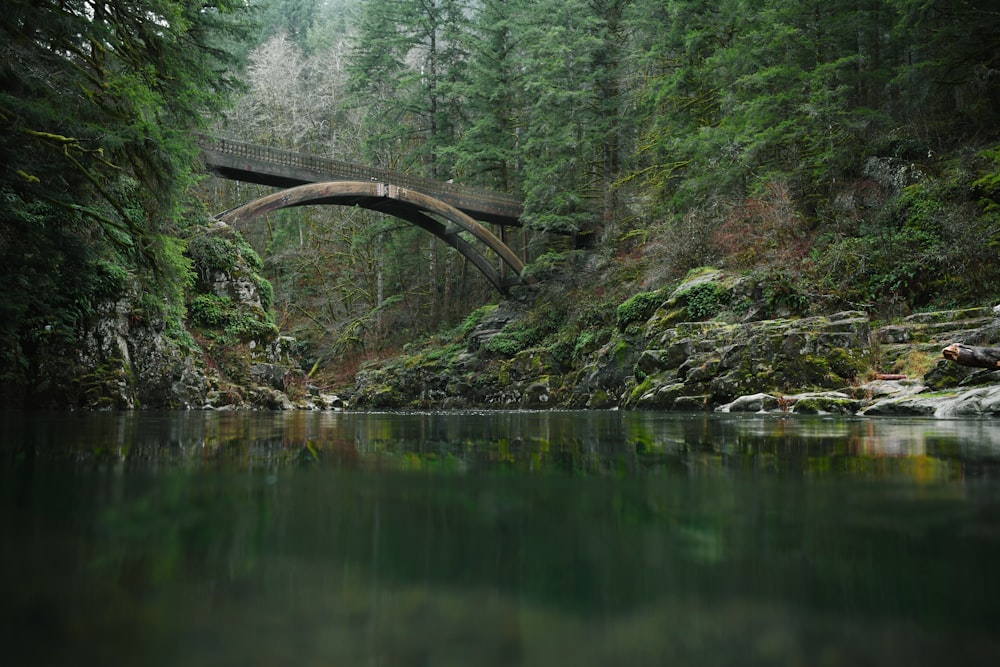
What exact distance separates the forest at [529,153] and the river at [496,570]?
6.52 meters

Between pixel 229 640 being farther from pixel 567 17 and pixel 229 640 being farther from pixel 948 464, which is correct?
pixel 567 17

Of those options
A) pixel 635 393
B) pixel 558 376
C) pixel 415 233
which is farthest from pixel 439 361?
pixel 635 393

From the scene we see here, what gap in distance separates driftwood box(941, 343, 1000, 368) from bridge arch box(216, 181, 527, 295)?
17143 mm

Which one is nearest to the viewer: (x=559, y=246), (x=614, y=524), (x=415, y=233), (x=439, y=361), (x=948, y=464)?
(x=614, y=524)

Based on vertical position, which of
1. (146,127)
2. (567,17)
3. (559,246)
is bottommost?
(146,127)

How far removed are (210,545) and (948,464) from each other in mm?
2325

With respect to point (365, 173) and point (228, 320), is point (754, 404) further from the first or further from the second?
point (365, 173)

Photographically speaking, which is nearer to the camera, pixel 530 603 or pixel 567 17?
pixel 530 603

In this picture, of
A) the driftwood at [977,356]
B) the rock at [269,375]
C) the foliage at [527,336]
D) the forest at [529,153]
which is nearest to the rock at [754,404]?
the driftwood at [977,356]

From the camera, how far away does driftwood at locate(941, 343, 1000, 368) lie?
705 cm

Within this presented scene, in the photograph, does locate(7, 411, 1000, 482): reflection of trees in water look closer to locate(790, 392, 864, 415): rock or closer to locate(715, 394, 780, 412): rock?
locate(790, 392, 864, 415): rock

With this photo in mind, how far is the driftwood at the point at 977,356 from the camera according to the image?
705 cm

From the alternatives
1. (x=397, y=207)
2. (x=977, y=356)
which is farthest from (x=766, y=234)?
(x=397, y=207)

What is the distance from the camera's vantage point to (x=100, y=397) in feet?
31.4
